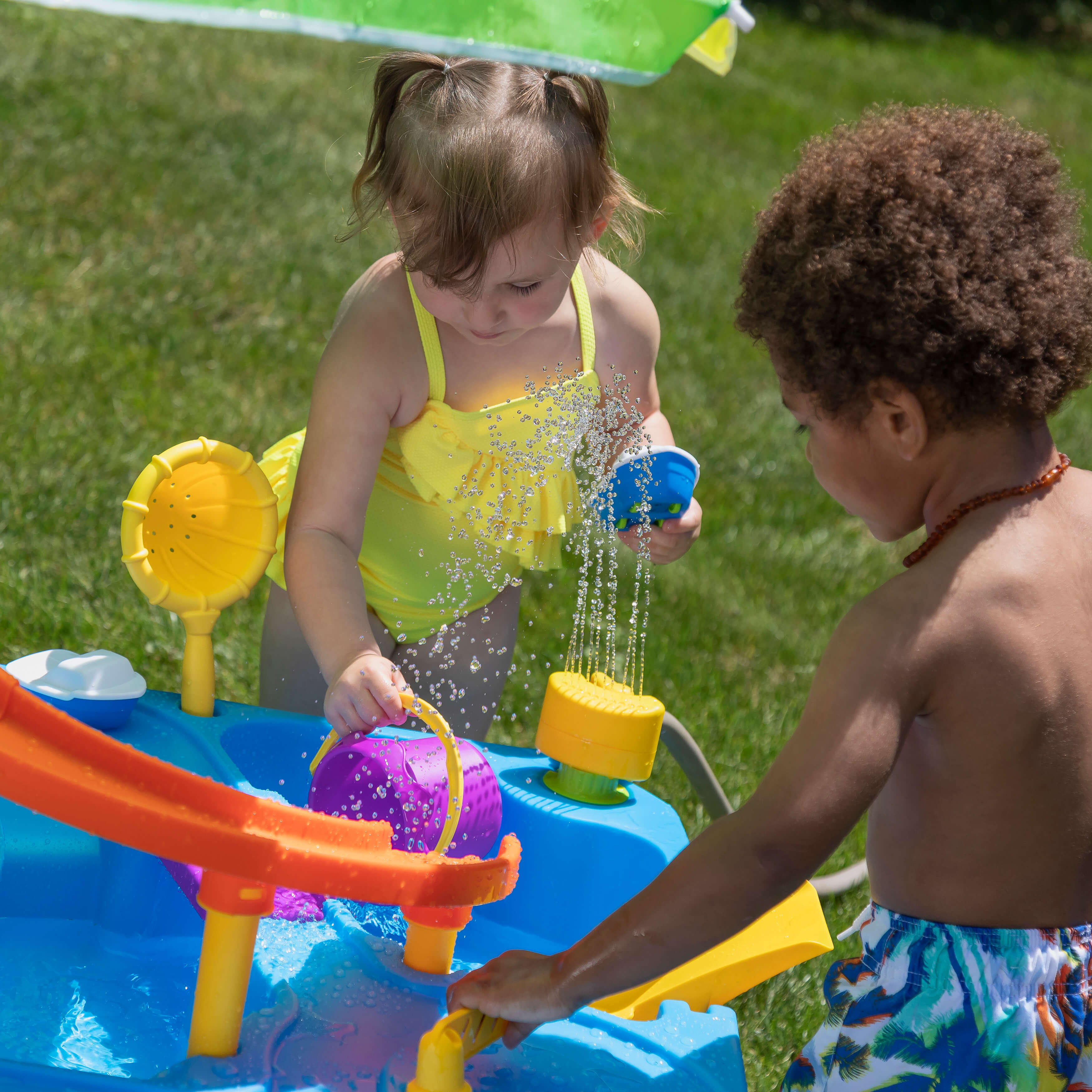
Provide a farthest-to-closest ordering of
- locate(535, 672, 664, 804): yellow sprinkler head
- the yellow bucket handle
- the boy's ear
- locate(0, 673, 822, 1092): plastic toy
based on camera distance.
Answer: locate(535, 672, 664, 804): yellow sprinkler head, the yellow bucket handle, locate(0, 673, 822, 1092): plastic toy, the boy's ear

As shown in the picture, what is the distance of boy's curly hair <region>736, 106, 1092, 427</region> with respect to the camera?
1.18m

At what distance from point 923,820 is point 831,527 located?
2.19 meters

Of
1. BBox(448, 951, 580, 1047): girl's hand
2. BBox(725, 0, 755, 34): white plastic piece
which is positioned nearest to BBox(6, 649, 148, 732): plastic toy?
BBox(448, 951, 580, 1047): girl's hand

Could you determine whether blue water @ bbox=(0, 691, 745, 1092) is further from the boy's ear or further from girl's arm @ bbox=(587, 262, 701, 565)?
the boy's ear

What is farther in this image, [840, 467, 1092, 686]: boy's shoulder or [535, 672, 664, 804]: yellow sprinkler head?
[535, 672, 664, 804]: yellow sprinkler head

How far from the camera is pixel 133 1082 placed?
1.19 metres

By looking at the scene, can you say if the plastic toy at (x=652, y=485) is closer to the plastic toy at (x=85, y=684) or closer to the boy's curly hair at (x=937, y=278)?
the boy's curly hair at (x=937, y=278)

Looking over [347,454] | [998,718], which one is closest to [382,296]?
[347,454]

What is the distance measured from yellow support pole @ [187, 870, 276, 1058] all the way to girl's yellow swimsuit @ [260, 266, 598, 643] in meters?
0.69

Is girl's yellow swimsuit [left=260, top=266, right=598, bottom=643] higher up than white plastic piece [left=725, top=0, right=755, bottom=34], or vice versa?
white plastic piece [left=725, top=0, right=755, bottom=34]

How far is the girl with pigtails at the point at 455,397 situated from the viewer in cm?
163

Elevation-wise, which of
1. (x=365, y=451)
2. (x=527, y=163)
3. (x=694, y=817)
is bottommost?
(x=694, y=817)

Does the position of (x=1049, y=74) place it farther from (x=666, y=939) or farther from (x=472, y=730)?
(x=666, y=939)

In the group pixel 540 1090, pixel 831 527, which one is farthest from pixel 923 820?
pixel 831 527
